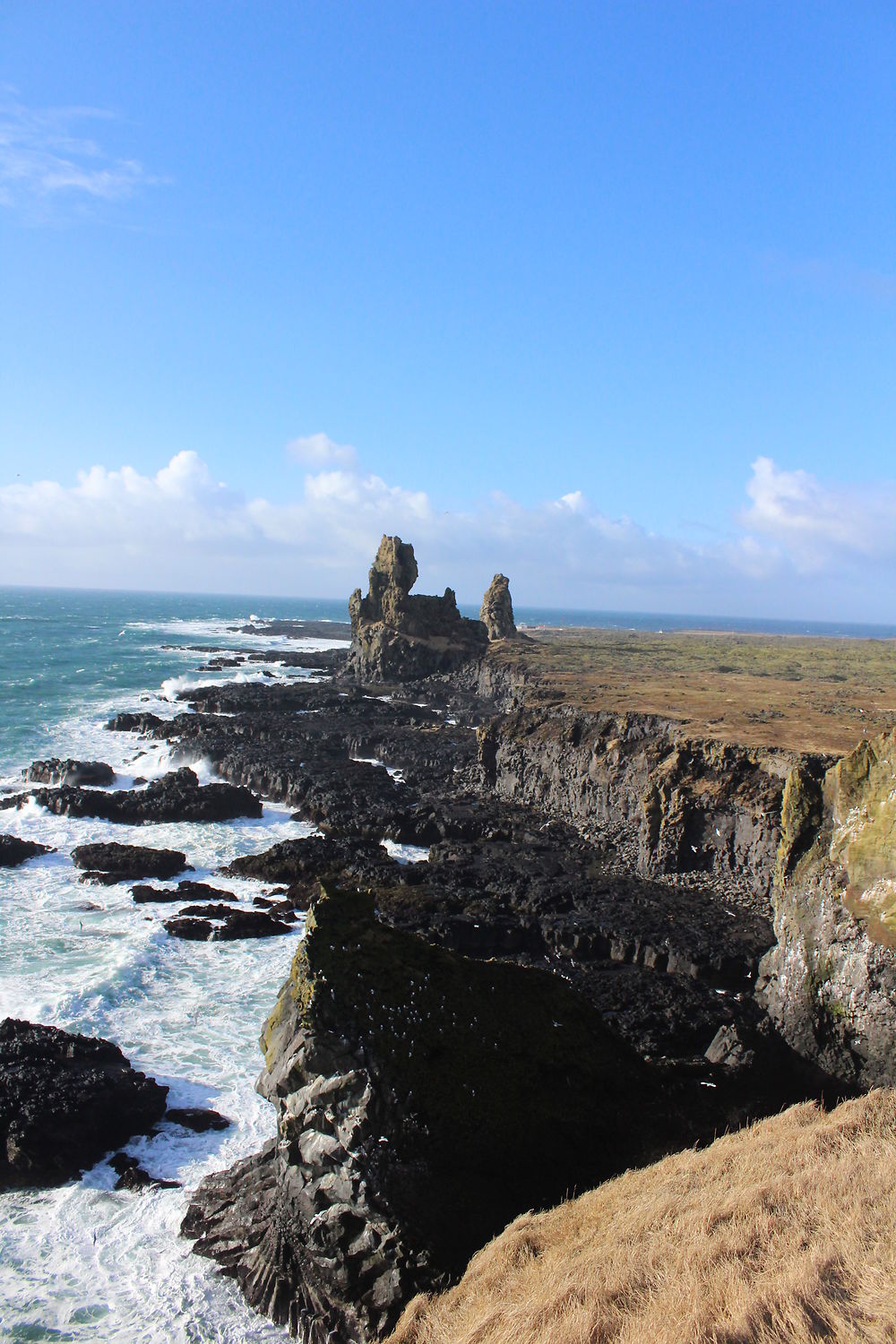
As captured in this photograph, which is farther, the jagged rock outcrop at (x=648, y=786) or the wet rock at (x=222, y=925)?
the jagged rock outcrop at (x=648, y=786)

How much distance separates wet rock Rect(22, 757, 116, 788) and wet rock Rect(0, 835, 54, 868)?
392 inches

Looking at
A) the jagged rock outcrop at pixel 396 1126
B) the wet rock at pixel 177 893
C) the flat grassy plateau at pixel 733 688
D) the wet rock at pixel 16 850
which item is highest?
the flat grassy plateau at pixel 733 688

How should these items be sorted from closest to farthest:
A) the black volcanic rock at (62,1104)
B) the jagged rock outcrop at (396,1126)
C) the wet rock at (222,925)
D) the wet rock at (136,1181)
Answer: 1. the jagged rock outcrop at (396,1126)
2. the wet rock at (136,1181)
3. the black volcanic rock at (62,1104)
4. the wet rock at (222,925)

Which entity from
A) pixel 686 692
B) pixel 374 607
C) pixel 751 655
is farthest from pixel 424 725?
pixel 751 655

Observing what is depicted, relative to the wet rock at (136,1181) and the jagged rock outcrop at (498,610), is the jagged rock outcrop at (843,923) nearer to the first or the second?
the wet rock at (136,1181)

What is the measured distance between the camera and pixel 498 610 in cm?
10200

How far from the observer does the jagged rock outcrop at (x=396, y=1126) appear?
10.8 m

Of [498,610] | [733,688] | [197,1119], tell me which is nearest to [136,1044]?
[197,1119]

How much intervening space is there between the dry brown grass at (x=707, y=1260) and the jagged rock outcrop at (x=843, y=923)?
12.8ft

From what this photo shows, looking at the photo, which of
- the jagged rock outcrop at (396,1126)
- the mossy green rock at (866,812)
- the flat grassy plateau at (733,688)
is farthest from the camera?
the flat grassy plateau at (733,688)

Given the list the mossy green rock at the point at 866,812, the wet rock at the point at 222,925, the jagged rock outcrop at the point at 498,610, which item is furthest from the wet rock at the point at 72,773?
the jagged rock outcrop at the point at 498,610

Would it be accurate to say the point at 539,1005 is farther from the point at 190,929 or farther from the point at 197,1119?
the point at 190,929

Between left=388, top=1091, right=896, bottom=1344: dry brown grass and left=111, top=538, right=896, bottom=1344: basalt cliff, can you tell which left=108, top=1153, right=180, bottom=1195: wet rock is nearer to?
left=111, top=538, right=896, bottom=1344: basalt cliff

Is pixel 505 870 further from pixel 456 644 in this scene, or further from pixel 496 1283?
pixel 456 644
